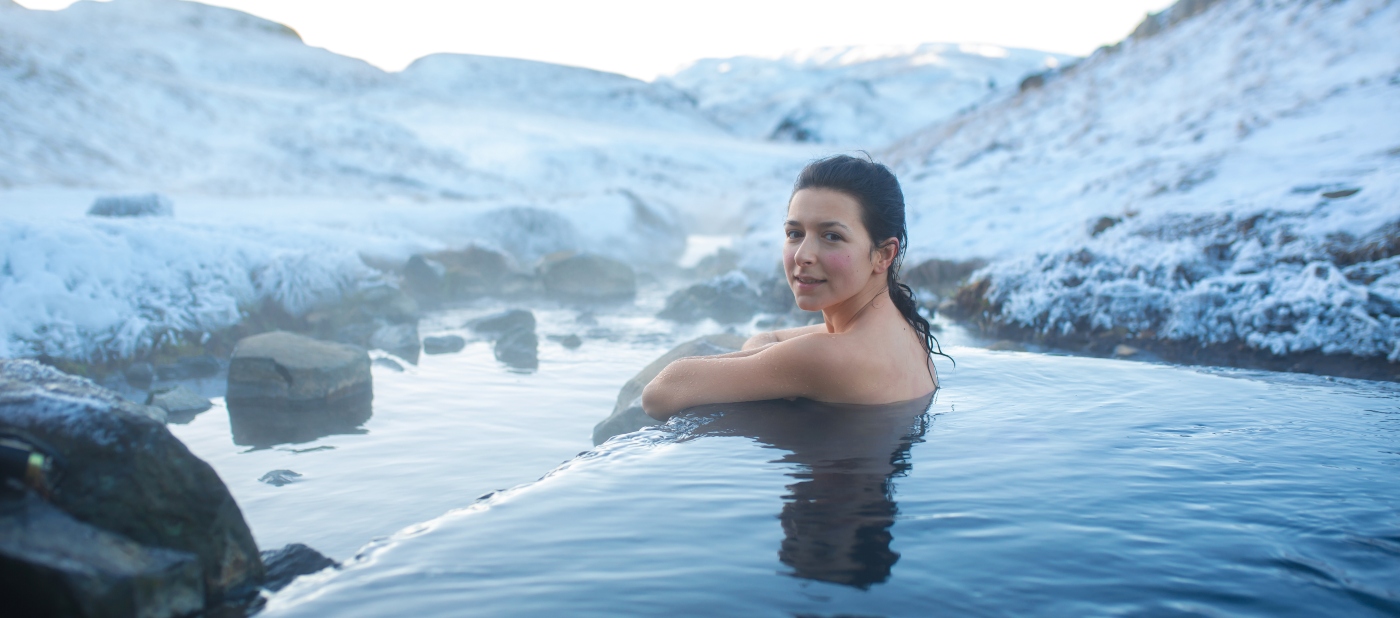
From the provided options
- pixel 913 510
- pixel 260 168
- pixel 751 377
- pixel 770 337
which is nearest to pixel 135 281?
pixel 770 337

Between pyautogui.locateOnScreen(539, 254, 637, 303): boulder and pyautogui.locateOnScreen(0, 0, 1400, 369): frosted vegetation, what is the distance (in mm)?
1369

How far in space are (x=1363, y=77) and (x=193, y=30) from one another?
3715cm

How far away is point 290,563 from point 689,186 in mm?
29183

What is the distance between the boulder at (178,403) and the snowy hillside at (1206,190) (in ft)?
20.1

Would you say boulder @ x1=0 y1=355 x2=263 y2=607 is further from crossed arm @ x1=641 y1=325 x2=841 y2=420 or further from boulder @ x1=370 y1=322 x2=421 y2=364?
boulder @ x1=370 y1=322 x2=421 y2=364

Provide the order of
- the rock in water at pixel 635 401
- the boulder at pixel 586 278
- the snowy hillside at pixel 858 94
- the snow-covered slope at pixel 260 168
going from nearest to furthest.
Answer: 1. the rock in water at pixel 635 401
2. the snow-covered slope at pixel 260 168
3. the boulder at pixel 586 278
4. the snowy hillside at pixel 858 94

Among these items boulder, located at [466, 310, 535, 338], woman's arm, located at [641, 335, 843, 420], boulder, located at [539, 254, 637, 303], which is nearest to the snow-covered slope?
boulder, located at [466, 310, 535, 338]

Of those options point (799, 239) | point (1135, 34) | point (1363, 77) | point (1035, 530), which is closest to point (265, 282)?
point (799, 239)

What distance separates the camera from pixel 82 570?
1.46 meters

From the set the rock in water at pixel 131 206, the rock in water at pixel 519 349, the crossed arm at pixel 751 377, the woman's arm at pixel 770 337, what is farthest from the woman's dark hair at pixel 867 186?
the rock in water at pixel 131 206

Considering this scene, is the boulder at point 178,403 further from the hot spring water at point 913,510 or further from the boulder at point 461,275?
the boulder at point 461,275

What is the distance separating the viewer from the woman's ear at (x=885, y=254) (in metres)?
3.20

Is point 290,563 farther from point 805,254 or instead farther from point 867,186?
→ point 867,186

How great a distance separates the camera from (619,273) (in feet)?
39.7
